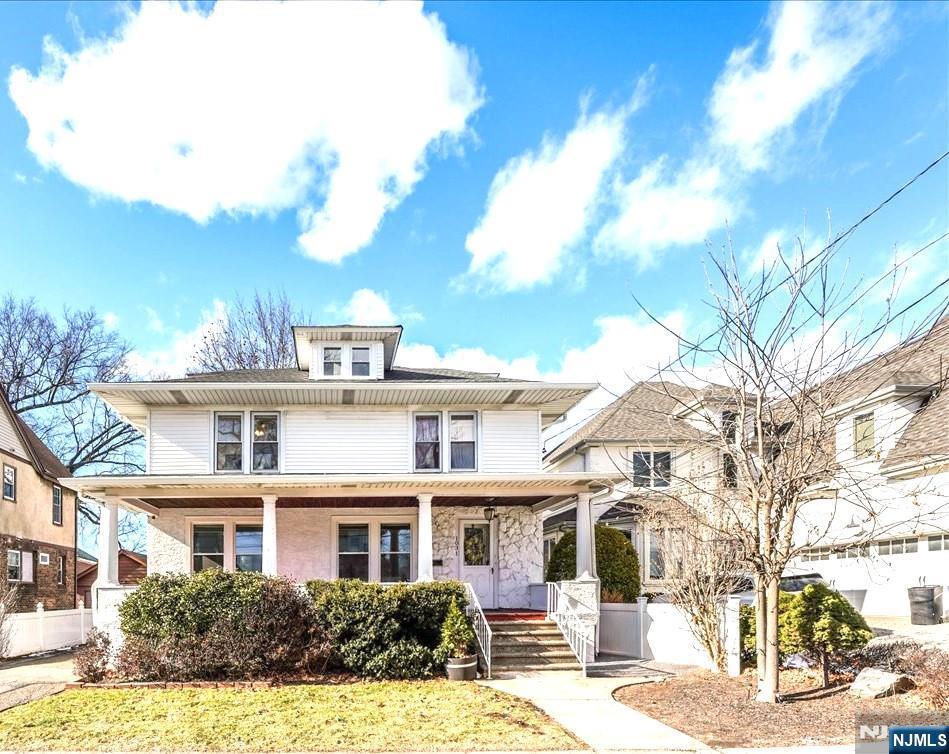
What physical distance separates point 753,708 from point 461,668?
4.64 m

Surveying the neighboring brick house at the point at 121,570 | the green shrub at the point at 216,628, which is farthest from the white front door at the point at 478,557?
the neighboring brick house at the point at 121,570

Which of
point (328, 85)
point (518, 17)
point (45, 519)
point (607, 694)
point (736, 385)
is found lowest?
point (607, 694)

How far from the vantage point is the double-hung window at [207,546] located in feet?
57.6

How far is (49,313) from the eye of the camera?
32.8 meters

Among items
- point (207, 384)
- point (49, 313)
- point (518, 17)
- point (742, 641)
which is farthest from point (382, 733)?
point (49, 313)

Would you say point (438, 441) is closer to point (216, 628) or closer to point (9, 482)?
point (216, 628)

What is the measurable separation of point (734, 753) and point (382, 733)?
3822 millimetres

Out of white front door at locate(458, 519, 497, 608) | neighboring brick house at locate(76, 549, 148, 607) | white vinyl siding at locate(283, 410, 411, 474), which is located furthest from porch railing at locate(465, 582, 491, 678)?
neighboring brick house at locate(76, 549, 148, 607)

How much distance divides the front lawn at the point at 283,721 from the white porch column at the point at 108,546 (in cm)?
352

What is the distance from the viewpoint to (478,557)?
18.1 m

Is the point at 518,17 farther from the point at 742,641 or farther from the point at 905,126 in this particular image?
the point at 742,641

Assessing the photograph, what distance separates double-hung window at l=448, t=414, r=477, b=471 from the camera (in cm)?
1739

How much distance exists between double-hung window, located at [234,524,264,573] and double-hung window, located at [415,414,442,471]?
4.11m

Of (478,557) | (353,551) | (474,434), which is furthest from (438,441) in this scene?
(353,551)
